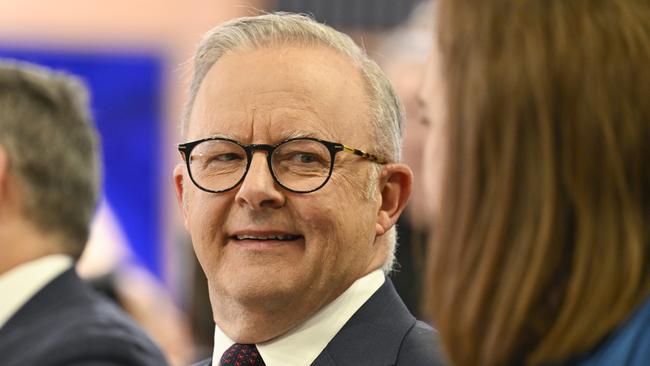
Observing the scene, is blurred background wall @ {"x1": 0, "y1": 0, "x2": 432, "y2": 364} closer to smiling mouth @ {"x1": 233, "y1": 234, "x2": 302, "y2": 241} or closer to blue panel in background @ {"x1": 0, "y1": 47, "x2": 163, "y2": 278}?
blue panel in background @ {"x1": 0, "y1": 47, "x2": 163, "y2": 278}

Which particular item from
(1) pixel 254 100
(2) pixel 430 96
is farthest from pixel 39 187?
(2) pixel 430 96

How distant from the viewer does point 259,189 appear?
1.92 metres

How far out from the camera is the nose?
75.9 inches

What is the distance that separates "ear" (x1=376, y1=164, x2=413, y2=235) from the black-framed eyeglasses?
6 cm

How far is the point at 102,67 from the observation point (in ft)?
25.3

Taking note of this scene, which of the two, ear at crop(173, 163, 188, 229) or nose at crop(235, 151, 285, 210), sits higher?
nose at crop(235, 151, 285, 210)

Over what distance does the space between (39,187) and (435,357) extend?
48.0 inches

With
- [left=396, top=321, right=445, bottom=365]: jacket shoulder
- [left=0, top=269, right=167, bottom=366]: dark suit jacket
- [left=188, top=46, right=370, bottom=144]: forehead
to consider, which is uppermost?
[left=188, top=46, right=370, bottom=144]: forehead

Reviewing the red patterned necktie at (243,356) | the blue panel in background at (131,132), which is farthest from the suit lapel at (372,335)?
the blue panel in background at (131,132)

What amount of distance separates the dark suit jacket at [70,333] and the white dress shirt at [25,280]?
0.02m

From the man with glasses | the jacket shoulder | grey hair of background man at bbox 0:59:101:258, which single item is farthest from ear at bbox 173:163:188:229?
grey hair of background man at bbox 0:59:101:258

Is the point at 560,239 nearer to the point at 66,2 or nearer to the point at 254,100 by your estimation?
the point at 254,100

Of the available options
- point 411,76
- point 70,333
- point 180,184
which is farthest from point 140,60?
point 180,184

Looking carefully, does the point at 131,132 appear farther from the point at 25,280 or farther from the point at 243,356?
the point at 243,356
